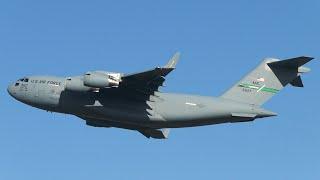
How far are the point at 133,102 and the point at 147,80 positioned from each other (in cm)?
125

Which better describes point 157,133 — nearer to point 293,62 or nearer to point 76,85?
point 76,85

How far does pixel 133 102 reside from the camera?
2303 centimetres

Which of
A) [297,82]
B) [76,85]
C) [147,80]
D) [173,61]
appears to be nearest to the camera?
[173,61]

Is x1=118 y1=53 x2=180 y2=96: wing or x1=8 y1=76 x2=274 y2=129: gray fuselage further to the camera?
x1=8 y1=76 x2=274 y2=129: gray fuselage

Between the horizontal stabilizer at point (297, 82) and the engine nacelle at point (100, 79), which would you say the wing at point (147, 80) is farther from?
the horizontal stabilizer at point (297, 82)

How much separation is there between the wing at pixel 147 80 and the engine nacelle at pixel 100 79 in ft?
1.29

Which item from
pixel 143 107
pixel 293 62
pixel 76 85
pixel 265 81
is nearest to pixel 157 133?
pixel 143 107

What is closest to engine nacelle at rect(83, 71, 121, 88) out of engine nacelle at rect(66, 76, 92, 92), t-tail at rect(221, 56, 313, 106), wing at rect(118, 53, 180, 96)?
wing at rect(118, 53, 180, 96)

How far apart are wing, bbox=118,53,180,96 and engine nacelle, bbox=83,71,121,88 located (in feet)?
1.29

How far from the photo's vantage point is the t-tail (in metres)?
24.0

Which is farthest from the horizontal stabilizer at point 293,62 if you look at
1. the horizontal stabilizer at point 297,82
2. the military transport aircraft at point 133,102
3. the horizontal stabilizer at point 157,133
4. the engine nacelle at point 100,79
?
the engine nacelle at point 100,79

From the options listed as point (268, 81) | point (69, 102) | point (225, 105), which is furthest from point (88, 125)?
point (268, 81)

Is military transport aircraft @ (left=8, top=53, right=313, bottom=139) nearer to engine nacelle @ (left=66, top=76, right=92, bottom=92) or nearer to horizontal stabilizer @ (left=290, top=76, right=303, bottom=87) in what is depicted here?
engine nacelle @ (left=66, top=76, right=92, bottom=92)

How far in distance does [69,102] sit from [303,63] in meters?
9.25
